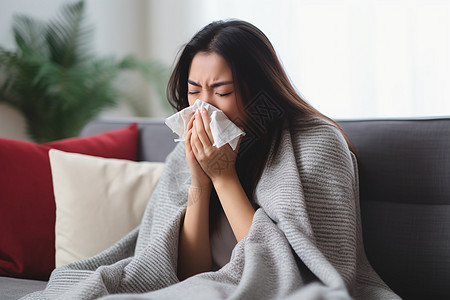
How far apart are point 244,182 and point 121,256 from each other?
15.7 inches

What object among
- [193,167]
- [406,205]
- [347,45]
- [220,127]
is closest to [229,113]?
[220,127]

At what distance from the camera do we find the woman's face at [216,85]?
1.12m

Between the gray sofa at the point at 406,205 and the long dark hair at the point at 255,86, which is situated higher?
the long dark hair at the point at 255,86

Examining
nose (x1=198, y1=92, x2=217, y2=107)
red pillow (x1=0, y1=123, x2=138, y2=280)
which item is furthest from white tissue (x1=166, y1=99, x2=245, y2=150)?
red pillow (x1=0, y1=123, x2=138, y2=280)

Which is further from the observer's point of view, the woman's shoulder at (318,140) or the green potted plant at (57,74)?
the green potted plant at (57,74)

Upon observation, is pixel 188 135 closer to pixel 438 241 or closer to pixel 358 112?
pixel 438 241

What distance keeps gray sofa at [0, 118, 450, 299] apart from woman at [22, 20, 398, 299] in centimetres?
14

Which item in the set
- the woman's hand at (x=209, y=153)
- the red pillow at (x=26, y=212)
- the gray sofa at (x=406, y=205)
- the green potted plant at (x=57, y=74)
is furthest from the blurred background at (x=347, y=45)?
the red pillow at (x=26, y=212)

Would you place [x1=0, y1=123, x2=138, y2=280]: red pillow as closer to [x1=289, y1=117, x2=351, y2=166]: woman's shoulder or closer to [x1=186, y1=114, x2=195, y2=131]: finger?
[x1=186, y1=114, x2=195, y2=131]: finger

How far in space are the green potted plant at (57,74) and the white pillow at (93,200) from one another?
1.36 m

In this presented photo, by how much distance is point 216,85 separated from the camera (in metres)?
1.13

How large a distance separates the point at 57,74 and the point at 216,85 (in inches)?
72.3

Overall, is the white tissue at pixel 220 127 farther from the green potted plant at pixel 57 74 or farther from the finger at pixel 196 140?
the green potted plant at pixel 57 74

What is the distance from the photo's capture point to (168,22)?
340cm
